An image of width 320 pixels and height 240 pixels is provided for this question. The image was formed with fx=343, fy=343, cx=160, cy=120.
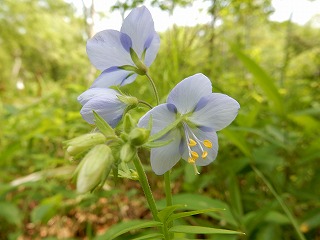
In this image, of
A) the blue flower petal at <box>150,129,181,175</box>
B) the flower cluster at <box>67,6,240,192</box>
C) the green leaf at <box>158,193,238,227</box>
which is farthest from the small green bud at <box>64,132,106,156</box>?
the green leaf at <box>158,193,238,227</box>

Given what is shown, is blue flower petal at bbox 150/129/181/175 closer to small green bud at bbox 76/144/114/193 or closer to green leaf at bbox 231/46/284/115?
small green bud at bbox 76/144/114/193

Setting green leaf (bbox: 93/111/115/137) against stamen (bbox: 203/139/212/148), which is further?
stamen (bbox: 203/139/212/148)

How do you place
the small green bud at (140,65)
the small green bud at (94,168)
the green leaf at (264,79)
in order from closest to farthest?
the small green bud at (94,168) → the small green bud at (140,65) → the green leaf at (264,79)

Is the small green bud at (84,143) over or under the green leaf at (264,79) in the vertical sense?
under

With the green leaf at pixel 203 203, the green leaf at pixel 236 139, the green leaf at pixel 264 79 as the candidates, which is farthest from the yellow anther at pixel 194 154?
the green leaf at pixel 264 79

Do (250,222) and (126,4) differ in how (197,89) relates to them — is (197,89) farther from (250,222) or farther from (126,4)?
(126,4)

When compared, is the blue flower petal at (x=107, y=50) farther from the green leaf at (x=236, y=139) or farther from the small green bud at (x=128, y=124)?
the green leaf at (x=236, y=139)

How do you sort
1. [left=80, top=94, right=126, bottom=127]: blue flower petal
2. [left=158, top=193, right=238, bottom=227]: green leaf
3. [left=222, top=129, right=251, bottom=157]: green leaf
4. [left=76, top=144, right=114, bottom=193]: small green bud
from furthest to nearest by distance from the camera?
[left=222, top=129, right=251, bottom=157]: green leaf, [left=158, top=193, right=238, bottom=227]: green leaf, [left=80, top=94, right=126, bottom=127]: blue flower petal, [left=76, top=144, right=114, bottom=193]: small green bud
